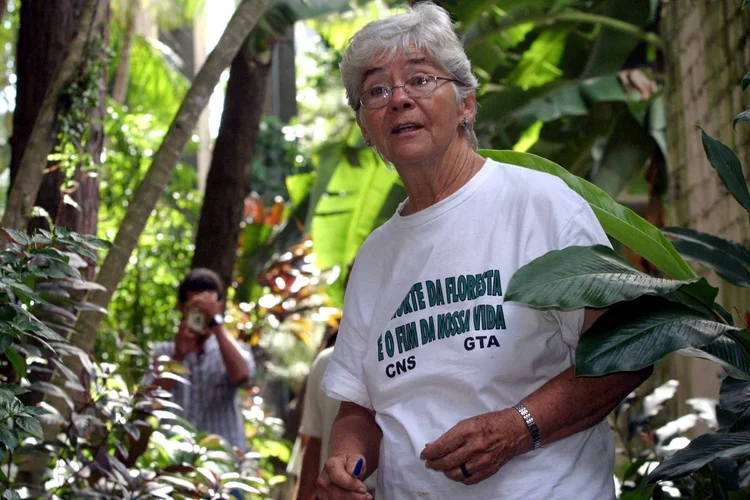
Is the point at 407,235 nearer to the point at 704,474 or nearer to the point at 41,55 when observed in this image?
the point at 704,474

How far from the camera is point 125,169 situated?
9.60m

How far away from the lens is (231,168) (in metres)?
8.74

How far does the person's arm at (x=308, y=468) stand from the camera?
4000mm

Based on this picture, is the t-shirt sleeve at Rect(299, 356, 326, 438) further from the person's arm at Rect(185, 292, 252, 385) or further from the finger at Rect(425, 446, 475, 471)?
the finger at Rect(425, 446, 475, 471)

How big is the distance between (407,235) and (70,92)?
1.87 m

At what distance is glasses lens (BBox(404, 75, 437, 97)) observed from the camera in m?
2.88

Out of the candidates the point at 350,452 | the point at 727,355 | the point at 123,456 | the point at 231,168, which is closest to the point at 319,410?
the point at 123,456

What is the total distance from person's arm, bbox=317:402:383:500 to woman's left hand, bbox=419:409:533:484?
250mm

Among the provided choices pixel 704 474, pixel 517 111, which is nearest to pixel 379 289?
pixel 704 474

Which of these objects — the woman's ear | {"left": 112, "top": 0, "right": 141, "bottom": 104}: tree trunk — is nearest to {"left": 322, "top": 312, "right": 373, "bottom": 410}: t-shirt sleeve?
the woman's ear

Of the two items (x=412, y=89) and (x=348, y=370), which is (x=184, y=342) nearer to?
(x=348, y=370)

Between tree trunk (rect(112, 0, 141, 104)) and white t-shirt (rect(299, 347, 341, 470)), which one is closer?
white t-shirt (rect(299, 347, 341, 470))

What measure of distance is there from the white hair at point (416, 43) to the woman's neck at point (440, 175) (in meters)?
0.12

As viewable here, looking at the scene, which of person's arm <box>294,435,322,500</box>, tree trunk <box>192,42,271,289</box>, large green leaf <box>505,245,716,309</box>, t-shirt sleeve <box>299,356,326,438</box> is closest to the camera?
large green leaf <box>505,245,716,309</box>
